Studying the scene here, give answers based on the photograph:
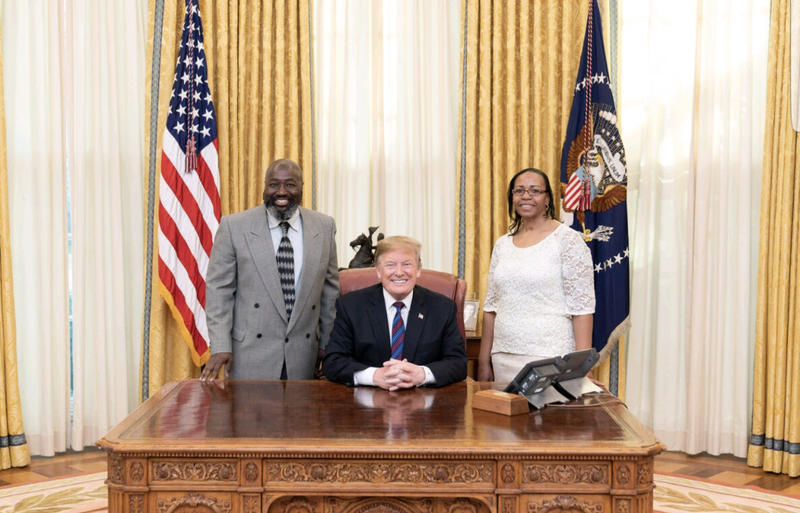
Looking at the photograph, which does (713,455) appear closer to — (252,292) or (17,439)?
(252,292)

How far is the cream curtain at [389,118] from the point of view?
5.18m

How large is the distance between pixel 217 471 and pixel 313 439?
263mm

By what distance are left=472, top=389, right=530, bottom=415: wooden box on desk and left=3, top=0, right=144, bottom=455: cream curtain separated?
350cm

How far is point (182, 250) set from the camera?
4.94 meters

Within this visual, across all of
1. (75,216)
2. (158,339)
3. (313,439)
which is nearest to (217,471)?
(313,439)

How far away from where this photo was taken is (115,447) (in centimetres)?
194

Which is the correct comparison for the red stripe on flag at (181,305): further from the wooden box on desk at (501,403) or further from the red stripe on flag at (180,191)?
the wooden box on desk at (501,403)

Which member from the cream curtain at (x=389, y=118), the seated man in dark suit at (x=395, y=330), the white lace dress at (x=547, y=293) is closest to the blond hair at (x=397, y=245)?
the seated man in dark suit at (x=395, y=330)

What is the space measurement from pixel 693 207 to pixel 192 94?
3.38m

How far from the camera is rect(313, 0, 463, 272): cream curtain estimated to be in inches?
204

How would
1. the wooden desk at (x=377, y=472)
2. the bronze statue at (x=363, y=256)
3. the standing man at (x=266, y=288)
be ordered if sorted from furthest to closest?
the bronze statue at (x=363, y=256)
the standing man at (x=266, y=288)
the wooden desk at (x=377, y=472)

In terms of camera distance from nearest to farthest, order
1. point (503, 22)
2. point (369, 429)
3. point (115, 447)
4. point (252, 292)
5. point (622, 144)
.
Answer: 1. point (115, 447)
2. point (369, 429)
3. point (252, 292)
4. point (622, 144)
5. point (503, 22)

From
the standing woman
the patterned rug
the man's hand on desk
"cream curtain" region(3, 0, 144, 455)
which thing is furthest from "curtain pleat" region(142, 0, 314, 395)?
the standing woman

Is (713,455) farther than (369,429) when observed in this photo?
Yes
